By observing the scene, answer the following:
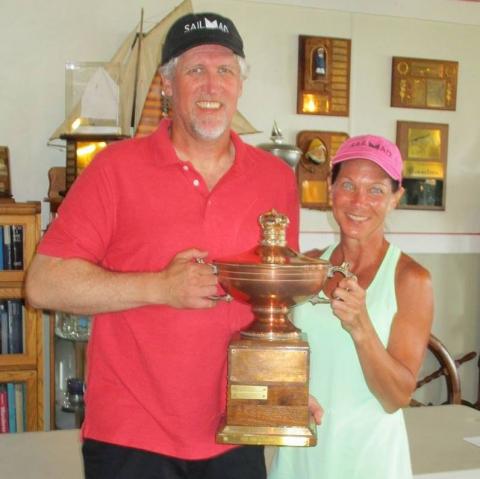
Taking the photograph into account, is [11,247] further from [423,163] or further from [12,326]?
[423,163]

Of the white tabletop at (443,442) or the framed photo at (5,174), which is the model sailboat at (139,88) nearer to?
the framed photo at (5,174)

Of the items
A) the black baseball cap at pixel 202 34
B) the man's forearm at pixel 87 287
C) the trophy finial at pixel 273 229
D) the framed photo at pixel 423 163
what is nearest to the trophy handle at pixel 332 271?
the trophy finial at pixel 273 229

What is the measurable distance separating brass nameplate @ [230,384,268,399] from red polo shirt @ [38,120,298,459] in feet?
0.32

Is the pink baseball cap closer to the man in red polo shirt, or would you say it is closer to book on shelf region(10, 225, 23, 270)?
the man in red polo shirt

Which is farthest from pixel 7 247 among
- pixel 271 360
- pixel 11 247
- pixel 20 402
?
pixel 271 360

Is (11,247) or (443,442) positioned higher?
(11,247)

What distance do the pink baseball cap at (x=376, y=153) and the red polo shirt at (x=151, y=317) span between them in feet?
0.97

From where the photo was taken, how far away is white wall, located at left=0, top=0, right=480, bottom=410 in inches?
138

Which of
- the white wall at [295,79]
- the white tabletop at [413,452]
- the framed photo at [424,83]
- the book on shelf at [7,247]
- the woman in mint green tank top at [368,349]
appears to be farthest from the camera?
the framed photo at [424,83]

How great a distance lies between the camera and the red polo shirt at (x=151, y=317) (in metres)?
1.45

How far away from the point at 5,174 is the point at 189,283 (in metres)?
2.34

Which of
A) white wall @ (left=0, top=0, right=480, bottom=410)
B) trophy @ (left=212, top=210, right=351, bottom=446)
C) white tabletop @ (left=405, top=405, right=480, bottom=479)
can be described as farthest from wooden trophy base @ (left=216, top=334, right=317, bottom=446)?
white wall @ (left=0, top=0, right=480, bottom=410)

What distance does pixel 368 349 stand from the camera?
136cm

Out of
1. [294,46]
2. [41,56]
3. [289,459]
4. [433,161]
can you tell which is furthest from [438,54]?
[289,459]
